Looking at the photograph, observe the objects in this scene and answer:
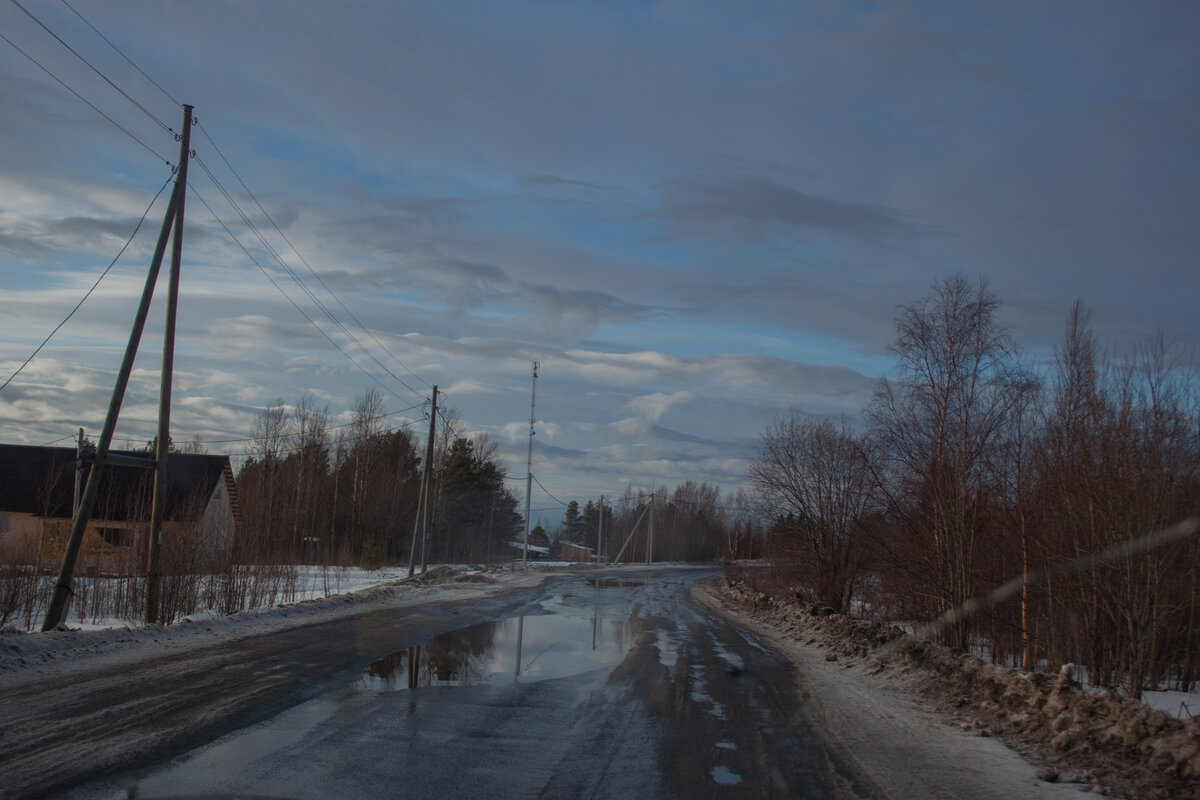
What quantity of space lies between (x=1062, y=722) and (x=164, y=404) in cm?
1484

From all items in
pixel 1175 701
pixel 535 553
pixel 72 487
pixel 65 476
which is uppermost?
pixel 65 476

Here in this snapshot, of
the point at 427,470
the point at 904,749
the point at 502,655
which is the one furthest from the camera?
the point at 427,470

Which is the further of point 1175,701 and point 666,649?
point 666,649

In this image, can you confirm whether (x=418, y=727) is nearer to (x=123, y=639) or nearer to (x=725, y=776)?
(x=725, y=776)

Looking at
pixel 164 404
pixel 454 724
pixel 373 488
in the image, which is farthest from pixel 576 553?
pixel 454 724

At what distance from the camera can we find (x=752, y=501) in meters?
27.4

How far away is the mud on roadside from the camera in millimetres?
6195

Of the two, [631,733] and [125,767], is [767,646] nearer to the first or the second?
[631,733]

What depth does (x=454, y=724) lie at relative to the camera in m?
7.64

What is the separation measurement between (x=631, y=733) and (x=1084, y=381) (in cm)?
835

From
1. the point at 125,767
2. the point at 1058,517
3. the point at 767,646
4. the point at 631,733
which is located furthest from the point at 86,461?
the point at 1058,517

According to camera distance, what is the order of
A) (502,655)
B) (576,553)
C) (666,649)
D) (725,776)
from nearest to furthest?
(725,776) → (502,655) → (666,649) → (576,553)

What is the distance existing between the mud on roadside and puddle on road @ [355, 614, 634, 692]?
15.1 ft

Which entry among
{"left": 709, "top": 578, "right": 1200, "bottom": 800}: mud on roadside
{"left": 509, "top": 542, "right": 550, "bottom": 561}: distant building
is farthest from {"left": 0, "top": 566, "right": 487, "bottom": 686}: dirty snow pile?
{"left": 509, "top": 542, "right": 550, "bottom": 561}: distant building
